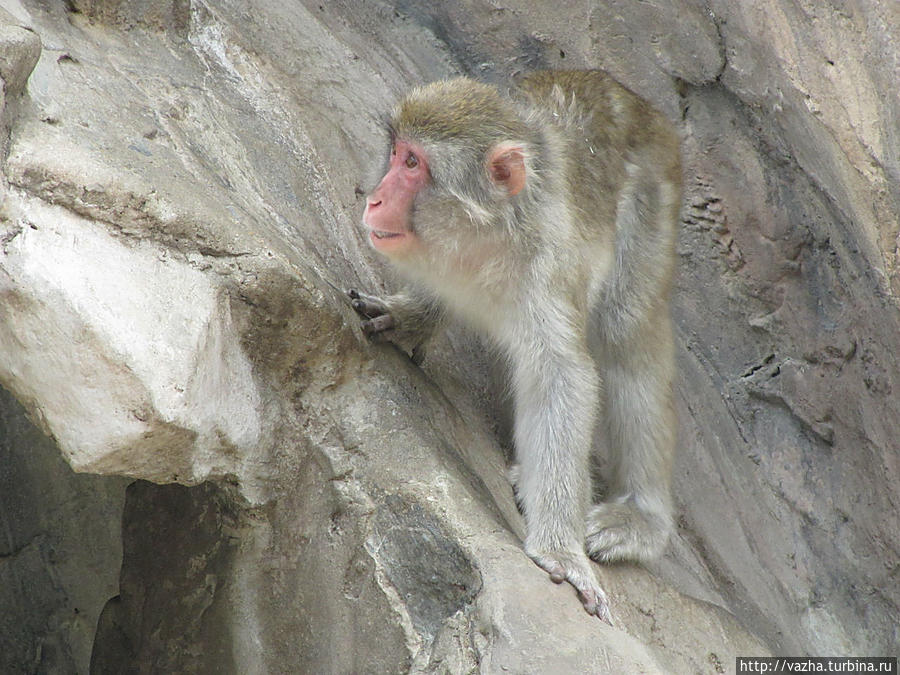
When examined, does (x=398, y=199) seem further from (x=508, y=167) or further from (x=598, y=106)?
(x=598, y=106)

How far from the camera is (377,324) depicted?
13.6ft

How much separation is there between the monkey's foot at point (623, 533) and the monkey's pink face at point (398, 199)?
1345 millimetres

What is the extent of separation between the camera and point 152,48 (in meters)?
4.46

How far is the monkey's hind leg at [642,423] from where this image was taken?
4590mm

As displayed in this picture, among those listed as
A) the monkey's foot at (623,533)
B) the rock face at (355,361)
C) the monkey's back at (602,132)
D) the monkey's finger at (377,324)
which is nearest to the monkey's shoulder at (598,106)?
the monkey's back at (602,132)

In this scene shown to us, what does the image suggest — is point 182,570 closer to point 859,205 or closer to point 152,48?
point 152,48

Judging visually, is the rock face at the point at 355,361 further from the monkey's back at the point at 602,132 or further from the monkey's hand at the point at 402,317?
the monkey's back at the point at 602,132

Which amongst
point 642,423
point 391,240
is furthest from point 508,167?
point 642,423

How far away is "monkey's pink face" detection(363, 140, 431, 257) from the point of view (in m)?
3.78

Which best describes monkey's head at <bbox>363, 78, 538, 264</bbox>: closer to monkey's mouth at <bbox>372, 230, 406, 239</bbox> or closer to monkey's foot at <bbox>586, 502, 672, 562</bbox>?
monkey's mouth at <bbox>372, 230, 406, 239</bbox>

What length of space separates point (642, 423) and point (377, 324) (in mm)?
1278

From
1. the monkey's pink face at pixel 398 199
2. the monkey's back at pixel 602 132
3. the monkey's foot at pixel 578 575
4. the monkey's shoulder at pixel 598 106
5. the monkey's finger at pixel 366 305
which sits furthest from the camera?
the monkey's shoulder at pixel 598 106

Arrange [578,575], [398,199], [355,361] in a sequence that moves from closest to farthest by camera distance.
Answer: [578,575]
[398,199]
[355,361]

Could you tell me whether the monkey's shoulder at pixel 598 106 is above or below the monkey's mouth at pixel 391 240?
above
